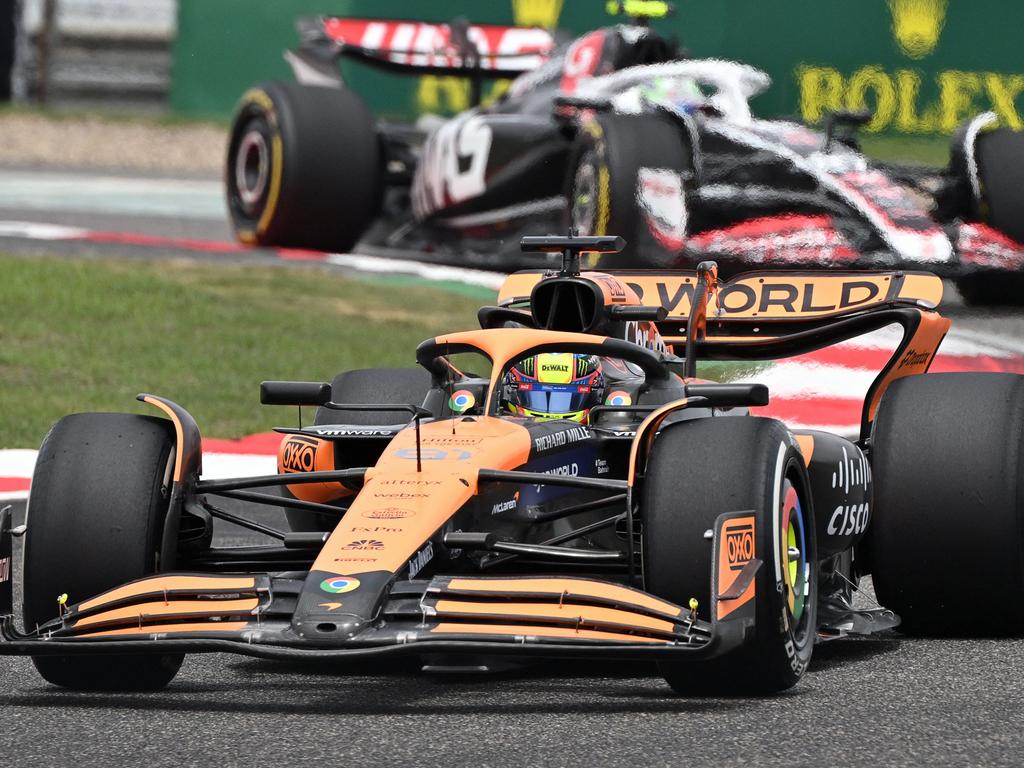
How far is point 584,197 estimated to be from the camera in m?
13.7

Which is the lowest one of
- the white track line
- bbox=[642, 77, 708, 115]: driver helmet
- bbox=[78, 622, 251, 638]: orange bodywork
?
bbox=[78, 622, 251, 638]: orange bodywork

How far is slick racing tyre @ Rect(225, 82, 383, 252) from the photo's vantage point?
51.3 feet

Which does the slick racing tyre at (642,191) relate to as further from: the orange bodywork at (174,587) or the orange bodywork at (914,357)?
the orange bodywork at (174,587)

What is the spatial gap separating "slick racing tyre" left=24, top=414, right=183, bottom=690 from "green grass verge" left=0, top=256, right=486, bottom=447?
435 centimetres

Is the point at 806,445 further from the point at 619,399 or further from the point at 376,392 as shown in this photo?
the point at 376,392

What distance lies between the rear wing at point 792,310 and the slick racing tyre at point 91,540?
6.44 ft

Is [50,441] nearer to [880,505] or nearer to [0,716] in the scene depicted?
[0,716]

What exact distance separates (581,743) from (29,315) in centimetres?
872

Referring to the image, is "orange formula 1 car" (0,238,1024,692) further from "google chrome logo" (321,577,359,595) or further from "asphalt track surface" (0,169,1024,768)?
"asphalt track surface" (0,169,1024,768)

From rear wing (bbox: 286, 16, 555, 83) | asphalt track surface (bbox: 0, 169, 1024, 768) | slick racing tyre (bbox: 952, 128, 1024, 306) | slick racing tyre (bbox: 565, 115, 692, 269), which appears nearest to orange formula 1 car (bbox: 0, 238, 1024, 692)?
asphalt track surface (bbox: 0, 169, 1024, 768)

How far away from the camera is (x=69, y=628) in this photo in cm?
552

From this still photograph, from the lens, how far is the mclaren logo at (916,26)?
1617 centimetres

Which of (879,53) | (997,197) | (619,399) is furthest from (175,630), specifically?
(879,53)

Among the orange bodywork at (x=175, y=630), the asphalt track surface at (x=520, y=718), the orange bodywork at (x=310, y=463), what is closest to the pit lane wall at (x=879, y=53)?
the orange bodywork at (x=310, y=463)
